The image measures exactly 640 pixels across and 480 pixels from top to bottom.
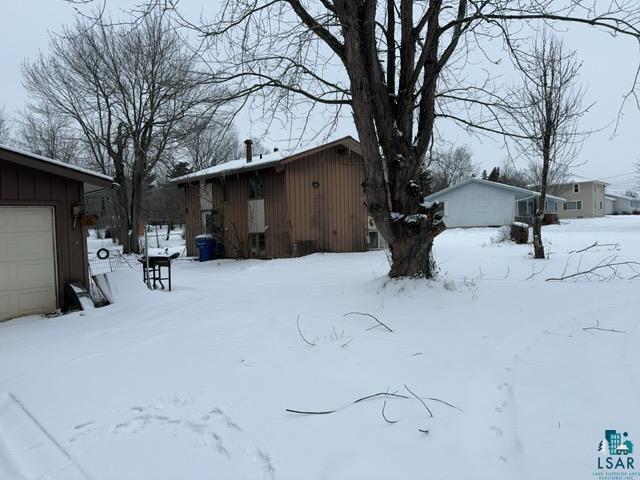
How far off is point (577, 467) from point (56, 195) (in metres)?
8.69

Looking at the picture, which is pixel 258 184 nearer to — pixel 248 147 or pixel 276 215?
pixel 276 215

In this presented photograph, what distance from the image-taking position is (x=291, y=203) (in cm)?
1553

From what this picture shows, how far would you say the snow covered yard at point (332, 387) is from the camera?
253cm

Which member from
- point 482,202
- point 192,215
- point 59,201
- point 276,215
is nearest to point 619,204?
point 482,202

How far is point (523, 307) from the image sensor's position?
5.84 metres

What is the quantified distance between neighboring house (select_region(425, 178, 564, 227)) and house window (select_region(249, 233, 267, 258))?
68.0 feet

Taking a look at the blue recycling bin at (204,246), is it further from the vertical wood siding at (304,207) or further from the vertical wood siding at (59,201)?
the vertical wood siding at (59,201)

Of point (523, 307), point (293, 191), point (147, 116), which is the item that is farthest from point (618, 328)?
point (147, 116)

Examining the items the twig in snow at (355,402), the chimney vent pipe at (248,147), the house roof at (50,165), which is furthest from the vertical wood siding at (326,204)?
the twig in snow at (355,402)

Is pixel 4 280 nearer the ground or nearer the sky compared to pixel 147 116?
nearer the ground

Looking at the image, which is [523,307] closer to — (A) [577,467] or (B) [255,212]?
(A) [577,467]

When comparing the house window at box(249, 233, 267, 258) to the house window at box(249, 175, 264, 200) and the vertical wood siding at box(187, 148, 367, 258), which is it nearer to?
the vertical wood siding at box(187, 148, 367, 258)

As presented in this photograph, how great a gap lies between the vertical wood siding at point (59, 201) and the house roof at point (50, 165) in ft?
0.84

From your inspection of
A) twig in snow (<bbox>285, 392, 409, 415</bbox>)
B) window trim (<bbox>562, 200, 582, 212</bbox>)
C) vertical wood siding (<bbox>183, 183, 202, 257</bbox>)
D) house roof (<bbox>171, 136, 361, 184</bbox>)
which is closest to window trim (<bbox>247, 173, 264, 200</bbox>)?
house roof (<bbox>171, 136, 361, 184</bbox>)
